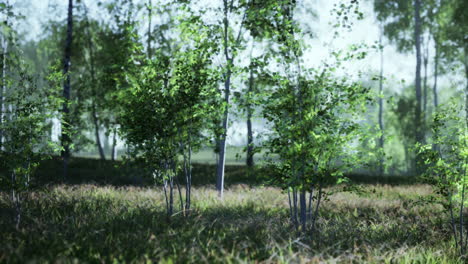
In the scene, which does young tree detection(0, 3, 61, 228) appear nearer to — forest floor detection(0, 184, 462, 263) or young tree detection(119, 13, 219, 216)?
forest floor detection(0, 184, 462, 263)

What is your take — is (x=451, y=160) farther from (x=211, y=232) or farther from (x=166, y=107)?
(x=166, y=107)

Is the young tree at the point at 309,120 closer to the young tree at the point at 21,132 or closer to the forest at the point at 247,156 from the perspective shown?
the forest at the point at 247,156

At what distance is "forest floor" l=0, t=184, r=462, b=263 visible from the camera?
15.7 ft

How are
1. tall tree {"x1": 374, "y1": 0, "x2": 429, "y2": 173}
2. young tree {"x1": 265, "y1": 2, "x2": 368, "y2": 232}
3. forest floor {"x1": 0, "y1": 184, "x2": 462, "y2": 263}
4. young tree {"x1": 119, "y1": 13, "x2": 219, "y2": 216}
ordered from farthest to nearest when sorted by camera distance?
tall tree {"x1": 374, "y1": 0, "x2": 429, "y2": 173}, young tree {"x1": 119, "y1": 13, "x2": 219, "y2": 216}, young tree {"x1": 265, "y1": 2, "x2": 368, "y2": 232}, forest floor {"x1": 0, "y1": 184, "x2": 462, "y2": 263}

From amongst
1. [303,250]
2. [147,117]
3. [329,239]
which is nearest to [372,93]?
[329,239]

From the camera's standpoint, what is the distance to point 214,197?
34.2ft

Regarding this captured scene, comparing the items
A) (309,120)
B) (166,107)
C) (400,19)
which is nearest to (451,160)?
(309,120)

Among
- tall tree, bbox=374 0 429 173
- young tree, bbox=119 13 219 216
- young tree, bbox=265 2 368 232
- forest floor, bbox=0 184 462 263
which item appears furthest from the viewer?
tall tree, bbox=374 0 429 173

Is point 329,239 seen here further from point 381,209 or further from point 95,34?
point 95,34

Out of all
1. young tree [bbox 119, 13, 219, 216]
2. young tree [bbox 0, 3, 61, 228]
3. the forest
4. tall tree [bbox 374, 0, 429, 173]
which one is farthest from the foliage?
tall tree [bbox 374, 0, 429, 173]

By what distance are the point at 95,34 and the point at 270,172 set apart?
57.6ft

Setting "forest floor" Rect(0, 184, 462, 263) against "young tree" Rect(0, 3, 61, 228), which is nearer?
"forest floor" Rect(0, 184, 462, 263)

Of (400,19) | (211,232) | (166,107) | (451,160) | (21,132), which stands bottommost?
(211,232)

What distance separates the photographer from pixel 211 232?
6281 millimetres
